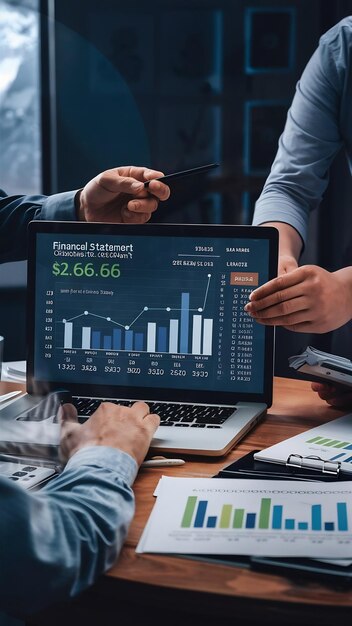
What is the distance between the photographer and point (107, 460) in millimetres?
833

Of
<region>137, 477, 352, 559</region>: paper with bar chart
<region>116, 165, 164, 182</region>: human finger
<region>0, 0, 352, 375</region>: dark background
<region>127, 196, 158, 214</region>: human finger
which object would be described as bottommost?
<region>137, 477, 352, 559</region>: paper with bar chart

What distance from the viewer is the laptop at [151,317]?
49.2 inches

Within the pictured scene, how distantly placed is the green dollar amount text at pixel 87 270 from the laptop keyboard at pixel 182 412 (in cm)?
21

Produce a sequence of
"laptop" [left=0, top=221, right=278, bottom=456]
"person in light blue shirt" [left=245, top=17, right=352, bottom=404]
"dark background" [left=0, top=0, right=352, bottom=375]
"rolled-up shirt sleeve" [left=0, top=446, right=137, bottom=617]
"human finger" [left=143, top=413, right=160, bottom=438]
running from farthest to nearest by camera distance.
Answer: "dark background" [left=0, top=0, right=352, bottom=375], "person in light blue shirt" [left=245, top=17, right=352, bottom=404], "laptop" [left=0, top=221, right=278, bottom=456], "human finger" [left=143, top=413, right=160, bottom=438], "rolled-up shirt sleeve" [left=0, top=446, right=137, bottom=617]

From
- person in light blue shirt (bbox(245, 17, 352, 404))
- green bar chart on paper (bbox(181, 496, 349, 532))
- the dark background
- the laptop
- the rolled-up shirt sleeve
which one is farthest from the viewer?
the dark background

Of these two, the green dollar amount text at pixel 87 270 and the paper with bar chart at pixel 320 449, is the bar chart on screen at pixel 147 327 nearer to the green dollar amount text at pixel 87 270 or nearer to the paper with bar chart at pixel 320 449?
the green dollar amount text at pixel 87 270

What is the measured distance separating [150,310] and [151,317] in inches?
0.5

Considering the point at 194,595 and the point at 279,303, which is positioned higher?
the point at 279,303

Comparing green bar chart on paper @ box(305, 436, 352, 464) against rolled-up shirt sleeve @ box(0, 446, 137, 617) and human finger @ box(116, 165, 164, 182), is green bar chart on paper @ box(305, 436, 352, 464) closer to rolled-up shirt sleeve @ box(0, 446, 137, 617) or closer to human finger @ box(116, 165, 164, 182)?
rolled-up shirt sleeve @ box(0, 446, 137, 617)

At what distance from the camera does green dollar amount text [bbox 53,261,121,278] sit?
1.29 m

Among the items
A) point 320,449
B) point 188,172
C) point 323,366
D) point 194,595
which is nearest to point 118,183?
point 188,172

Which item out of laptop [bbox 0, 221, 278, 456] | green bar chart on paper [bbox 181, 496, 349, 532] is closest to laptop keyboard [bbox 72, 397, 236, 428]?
laptop [bbox 0, 221, 278, 456]

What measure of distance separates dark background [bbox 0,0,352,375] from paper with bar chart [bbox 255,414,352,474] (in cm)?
190

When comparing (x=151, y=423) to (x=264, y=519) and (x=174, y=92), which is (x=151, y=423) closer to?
(x=264, y=519)
